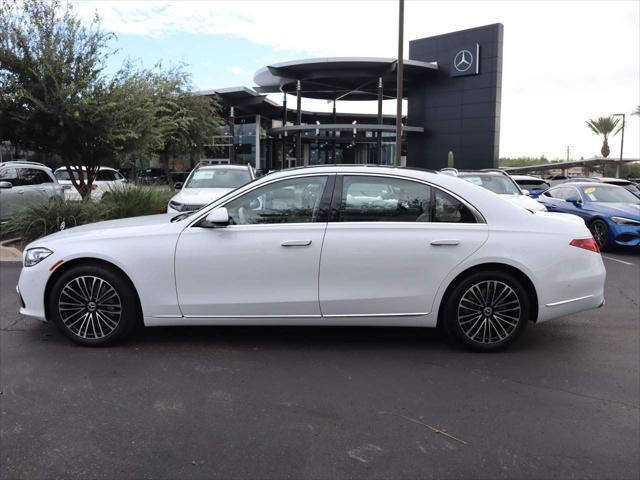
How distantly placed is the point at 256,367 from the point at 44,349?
1.93 metres

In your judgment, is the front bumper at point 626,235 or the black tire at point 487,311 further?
the front bumper at point 626,235

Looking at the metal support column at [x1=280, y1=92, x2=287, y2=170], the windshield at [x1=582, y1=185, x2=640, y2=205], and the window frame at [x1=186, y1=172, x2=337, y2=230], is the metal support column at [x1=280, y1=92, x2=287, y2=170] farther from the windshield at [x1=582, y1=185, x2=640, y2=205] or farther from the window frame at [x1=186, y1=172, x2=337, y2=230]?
the window frame at [x1=186, y1=172, x2=337, y2=230]

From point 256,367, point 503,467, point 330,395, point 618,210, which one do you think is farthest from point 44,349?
point 618,210

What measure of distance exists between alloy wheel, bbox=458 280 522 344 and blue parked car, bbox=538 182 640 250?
7277mm

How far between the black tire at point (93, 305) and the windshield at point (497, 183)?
880 centimetres

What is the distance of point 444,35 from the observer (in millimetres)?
37750

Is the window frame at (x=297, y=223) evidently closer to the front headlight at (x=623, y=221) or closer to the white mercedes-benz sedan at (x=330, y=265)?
the white mercedes-benz sedan at (x=330, y=265)

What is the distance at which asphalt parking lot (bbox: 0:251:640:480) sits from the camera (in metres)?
2.89

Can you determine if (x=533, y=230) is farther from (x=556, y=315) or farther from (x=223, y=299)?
(x=223, y=299)

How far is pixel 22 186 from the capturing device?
468 inches

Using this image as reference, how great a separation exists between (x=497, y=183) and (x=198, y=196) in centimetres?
672

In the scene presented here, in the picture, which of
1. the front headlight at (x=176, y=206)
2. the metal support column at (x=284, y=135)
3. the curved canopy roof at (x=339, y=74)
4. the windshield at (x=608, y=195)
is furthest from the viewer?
the metal support column at (x=284, y=135)

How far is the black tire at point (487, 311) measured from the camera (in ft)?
14.6

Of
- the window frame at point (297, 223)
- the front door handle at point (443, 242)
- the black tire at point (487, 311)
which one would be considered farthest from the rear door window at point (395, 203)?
the black tire at point (487, 311)
